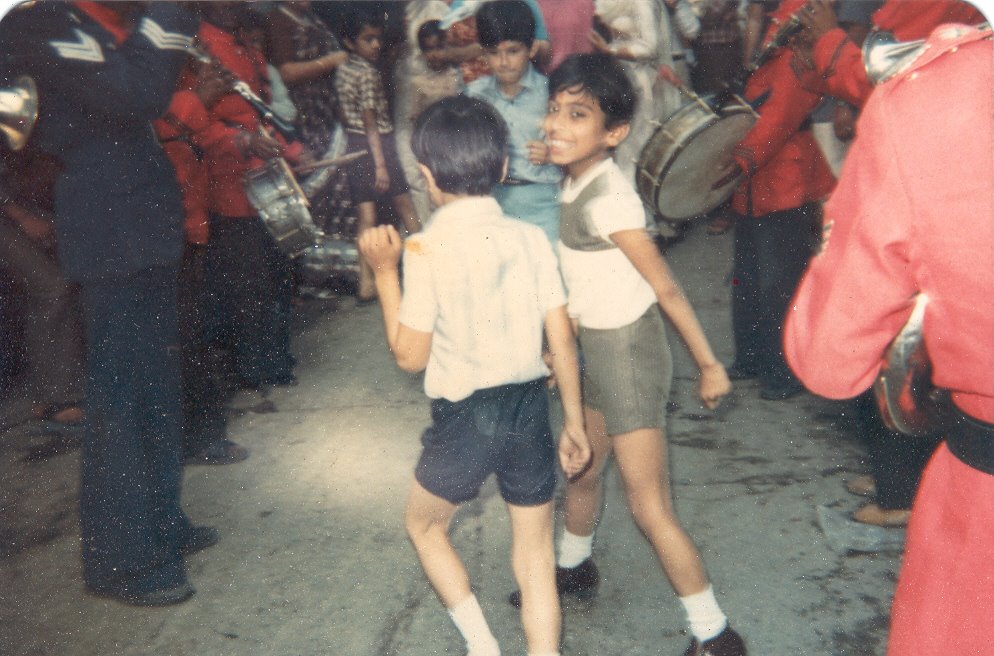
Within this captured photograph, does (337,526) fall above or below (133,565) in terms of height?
below

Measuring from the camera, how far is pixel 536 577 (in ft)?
7.06

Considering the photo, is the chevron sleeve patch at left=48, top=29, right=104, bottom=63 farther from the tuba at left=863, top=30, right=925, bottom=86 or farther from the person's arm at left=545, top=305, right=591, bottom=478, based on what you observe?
the tuba at left=863, top=30, right=925, bottom=86

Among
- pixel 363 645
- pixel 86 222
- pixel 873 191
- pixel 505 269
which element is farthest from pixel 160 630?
pixel 873 191

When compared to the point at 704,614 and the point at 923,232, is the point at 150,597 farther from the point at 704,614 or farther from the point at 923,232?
the point at 923,232

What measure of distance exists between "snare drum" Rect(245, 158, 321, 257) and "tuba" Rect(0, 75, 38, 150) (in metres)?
1.26

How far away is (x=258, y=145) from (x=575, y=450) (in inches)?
85.7

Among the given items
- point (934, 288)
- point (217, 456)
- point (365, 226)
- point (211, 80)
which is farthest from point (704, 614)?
point (365, 226)

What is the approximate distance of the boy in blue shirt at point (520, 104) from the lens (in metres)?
3.48

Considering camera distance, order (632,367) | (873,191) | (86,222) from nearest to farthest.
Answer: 1. (873,191)
2. (632,367)
3. (86,222)

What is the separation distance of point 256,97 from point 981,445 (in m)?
3.19

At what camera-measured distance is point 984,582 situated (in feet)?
4.25

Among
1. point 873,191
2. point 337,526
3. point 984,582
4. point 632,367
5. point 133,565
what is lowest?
point 337,526

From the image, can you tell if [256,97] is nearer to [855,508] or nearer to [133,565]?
[133,565]

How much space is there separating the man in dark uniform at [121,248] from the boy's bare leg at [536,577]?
1253 mm
